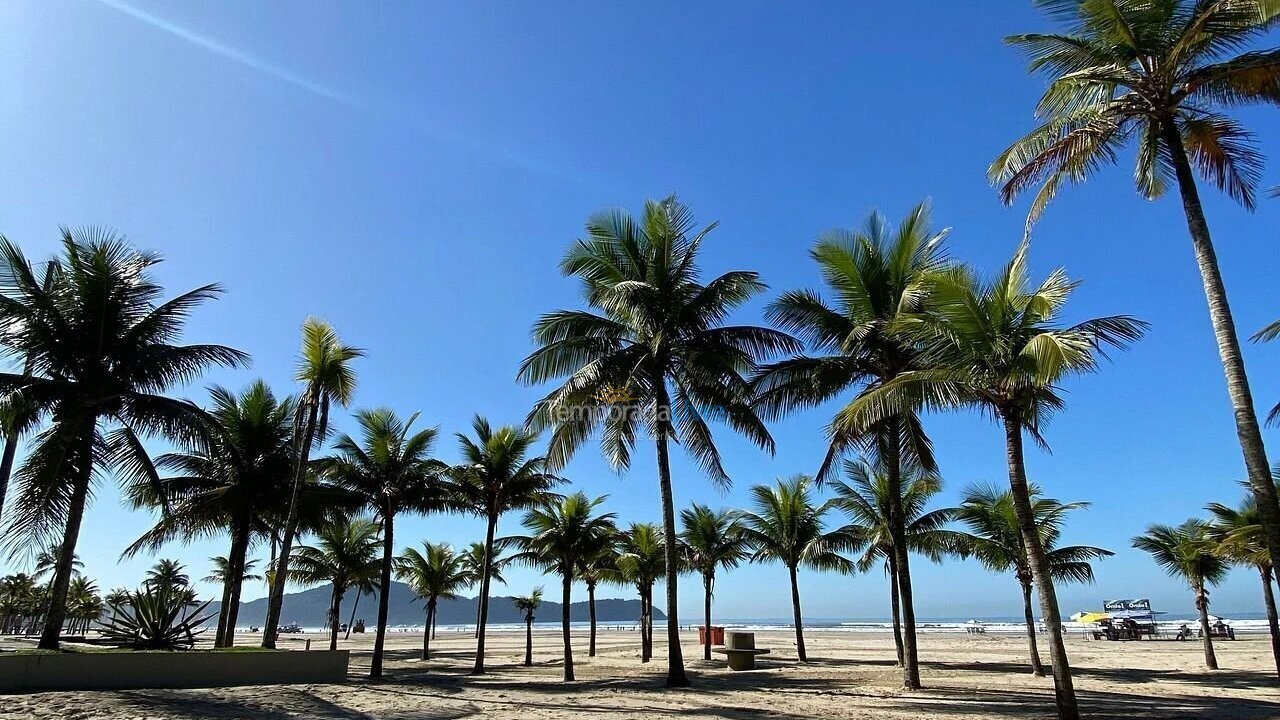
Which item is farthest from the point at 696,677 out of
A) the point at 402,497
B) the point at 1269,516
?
Answer: the point at 1269,516

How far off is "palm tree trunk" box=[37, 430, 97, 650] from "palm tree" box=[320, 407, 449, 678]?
7.04 meters

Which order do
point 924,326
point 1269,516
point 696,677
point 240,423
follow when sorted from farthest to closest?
point 240,423, point 696,677, point 924,326, point 1269,516

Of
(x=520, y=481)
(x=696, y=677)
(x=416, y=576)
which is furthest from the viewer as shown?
(x=416, y=576)

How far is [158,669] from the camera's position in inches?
488

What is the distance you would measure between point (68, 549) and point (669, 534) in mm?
12130

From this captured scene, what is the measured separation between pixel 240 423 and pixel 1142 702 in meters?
23.6

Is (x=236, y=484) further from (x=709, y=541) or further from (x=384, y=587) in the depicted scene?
(x=709, y=541)

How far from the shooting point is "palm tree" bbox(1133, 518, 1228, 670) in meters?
21.9

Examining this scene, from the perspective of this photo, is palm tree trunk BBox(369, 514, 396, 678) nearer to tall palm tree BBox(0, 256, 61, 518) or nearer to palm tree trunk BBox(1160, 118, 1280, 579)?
tall palm tree BBox(0, 256, 61, 518)

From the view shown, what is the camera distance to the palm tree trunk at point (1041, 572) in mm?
9695

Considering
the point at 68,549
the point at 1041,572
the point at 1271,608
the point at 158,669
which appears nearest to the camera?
the point at 1041,572

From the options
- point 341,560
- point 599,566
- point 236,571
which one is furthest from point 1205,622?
point 341,560

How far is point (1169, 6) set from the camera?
9.30 metres

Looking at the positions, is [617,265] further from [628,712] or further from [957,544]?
[957,544]
